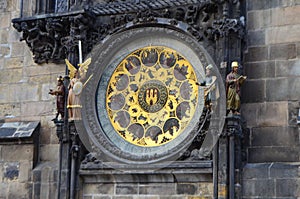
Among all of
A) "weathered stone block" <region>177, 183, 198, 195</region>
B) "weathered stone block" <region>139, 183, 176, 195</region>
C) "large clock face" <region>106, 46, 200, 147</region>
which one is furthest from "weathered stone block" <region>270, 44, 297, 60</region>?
"weathered stone block" <region>139, 183, 176, 195</region>

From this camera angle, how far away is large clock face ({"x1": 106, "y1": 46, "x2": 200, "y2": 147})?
10727mm

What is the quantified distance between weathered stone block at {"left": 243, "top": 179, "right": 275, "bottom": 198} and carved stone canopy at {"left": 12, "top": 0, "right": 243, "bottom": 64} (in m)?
2.22

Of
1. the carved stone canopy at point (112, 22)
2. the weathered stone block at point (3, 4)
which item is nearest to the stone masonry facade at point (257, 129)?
the carved stone canopy at point (112, 22)

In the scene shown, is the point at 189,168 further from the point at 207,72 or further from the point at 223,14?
the point at 223,14

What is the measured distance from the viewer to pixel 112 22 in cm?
1134

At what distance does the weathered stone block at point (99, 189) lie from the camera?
423 inches

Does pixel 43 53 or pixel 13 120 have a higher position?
pixel 43 53

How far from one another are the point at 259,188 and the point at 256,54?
6.92ft

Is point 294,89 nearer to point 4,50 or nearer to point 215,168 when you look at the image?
point 215,168

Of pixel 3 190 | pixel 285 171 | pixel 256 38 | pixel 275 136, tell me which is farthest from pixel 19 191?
pixel 256 38

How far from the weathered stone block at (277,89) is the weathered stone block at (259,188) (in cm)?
127

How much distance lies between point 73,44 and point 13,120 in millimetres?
1892

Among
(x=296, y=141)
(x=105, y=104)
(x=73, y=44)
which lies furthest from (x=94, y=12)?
(x=296, y=141)

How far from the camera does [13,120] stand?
12062 millimetres
